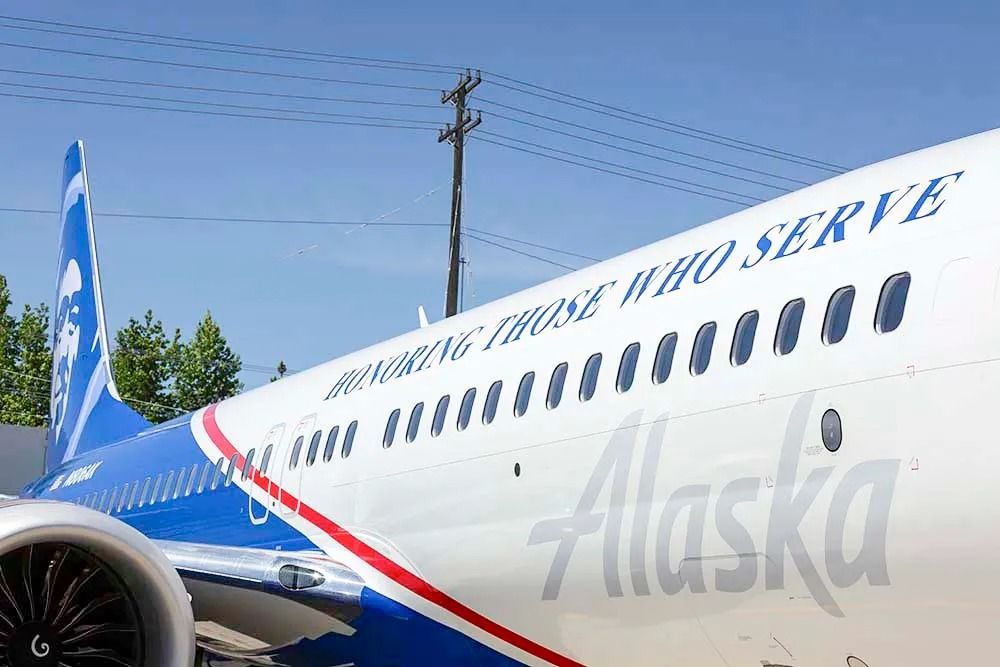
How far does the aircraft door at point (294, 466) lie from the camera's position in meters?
10.6

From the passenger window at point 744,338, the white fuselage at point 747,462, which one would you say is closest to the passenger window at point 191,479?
the white fuselage at point 747,462

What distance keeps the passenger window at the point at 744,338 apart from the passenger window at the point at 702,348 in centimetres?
17

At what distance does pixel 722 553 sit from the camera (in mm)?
6258

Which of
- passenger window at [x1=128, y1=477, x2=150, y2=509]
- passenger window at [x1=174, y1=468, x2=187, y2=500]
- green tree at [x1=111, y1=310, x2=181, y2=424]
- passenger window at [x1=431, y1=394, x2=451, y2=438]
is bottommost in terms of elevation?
passenger window at [x1=431, y1=394, x2=451, y2=438]

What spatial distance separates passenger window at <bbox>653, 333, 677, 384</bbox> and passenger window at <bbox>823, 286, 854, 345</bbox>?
111 centimetres

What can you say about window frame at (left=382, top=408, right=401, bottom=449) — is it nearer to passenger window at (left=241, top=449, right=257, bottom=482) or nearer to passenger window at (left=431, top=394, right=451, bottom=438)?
passenger window at (left=431, top=394, right=451, bottom=438)

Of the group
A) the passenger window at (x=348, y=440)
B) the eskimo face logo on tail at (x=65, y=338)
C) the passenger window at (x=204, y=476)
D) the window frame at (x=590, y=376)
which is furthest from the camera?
the eskimo face logo on tail at (x=65, y=338)

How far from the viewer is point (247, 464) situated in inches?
465

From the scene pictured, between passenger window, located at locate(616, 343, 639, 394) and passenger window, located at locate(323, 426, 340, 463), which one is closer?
passenger window, located at locate(616, 343, 639, 394)

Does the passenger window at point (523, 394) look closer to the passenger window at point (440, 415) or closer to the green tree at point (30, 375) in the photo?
the passenger window at point (440, 415)

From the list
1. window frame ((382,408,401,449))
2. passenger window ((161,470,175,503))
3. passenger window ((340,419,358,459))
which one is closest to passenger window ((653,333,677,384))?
window frame ((382,408,401,449))

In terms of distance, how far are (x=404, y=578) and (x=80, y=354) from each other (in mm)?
12214

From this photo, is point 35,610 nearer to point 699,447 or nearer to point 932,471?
point 699,447

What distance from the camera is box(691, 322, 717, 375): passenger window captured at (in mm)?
6727
